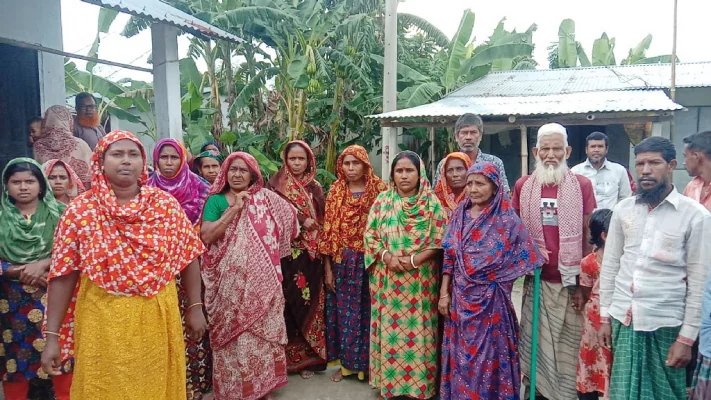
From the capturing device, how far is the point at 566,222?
10.4 ft

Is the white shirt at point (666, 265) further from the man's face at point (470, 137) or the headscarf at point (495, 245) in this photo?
the man's face at point (470, 137)

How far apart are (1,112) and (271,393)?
4075 mm

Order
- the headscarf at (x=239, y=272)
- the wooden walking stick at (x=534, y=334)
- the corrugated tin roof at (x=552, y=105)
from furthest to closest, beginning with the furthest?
1. the corrugated tin roof at (x=552, y=105)
2. the headscarf at (x=239, y=272)
3. the wooden walking stick at (x=534, y=334)

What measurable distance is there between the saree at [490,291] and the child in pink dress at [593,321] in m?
0.30

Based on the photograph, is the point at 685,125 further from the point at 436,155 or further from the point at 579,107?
the point at 436,155

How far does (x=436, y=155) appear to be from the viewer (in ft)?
38.5

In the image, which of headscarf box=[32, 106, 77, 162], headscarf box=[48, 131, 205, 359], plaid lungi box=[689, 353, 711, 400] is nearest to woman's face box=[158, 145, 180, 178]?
headscarf box=[48, 131, 205, 359]

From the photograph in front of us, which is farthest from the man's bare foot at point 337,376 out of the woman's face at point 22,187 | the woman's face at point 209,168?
the woman's face at point 22,187

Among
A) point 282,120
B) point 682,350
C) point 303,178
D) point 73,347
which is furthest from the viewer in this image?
point 282,120

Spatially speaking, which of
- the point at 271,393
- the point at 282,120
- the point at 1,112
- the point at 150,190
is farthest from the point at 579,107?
the point at 1,112

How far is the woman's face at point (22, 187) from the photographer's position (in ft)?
9.46

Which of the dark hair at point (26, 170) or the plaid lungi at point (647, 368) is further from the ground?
the dark hair at point (26, 170)

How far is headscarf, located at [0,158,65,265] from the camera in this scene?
2869 millimetres

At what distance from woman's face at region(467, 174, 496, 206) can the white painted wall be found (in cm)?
492
